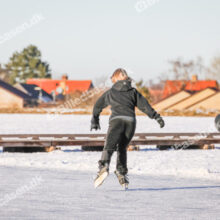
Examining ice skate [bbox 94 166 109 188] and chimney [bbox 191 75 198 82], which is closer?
ice skate [bbox 94 166 109 188]

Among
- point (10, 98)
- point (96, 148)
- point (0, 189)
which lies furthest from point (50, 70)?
point (0, 189)

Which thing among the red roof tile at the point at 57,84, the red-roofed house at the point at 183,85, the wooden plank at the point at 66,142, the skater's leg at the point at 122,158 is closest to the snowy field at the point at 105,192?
the skater's leg at the point at 122,158

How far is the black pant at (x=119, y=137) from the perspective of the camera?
754 centimetres

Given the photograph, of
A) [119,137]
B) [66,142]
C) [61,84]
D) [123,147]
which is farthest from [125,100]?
[61,84]

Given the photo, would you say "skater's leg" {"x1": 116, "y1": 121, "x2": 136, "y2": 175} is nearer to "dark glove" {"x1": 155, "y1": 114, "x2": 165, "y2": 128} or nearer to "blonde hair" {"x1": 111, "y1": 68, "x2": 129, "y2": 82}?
"dark glove" {"x1": 155, "y1": 114, "x2": 165, "y2": 128}

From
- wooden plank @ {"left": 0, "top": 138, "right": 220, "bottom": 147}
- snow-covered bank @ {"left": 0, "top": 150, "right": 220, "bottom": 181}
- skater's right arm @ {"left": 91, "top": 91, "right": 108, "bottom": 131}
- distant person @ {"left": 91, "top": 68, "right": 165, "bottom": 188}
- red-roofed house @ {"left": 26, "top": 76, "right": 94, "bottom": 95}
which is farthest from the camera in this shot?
red-roofed house @ {"left": 26, "top": 76, "right": 94, "bottom": 95}

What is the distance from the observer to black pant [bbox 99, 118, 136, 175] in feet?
24.7

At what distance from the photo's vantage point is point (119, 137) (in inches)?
299

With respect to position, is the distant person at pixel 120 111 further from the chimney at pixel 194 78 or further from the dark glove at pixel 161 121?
the chimney at pixel 194 78

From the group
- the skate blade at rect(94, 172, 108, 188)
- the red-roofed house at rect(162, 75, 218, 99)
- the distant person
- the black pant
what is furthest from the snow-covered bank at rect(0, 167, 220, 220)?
the red-roofed house at rect(162, 75, 218, 99)

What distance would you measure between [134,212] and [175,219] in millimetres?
565

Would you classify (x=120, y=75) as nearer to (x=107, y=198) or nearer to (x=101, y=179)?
(x=101, y=179)

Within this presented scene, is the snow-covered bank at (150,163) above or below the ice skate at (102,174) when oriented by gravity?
above

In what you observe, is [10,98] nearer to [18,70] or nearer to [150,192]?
[18,70]
